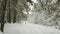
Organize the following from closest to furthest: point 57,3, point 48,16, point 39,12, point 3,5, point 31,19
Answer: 1. point 3,5
2. point 57,3
3. point 48,16
4. point 39,12
5. point 31,19

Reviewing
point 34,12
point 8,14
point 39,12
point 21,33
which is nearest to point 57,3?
point 39,12

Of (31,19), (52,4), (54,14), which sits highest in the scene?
(52,4)

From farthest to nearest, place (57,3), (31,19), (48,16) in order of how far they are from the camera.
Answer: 1. (31,19)
2. (48,16)
3. (57,3)

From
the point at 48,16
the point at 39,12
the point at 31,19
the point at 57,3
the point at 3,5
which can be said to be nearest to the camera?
the point at 3,5

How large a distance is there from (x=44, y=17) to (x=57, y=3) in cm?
171

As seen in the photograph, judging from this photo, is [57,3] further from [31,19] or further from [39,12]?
[31,19]

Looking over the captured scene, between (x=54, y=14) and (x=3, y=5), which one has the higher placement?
(x=3, y=5)

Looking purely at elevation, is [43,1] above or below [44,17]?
above

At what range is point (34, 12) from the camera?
1199 centimetres

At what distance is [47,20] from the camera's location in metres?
10.2

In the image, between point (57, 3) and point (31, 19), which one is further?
point (31, 19)

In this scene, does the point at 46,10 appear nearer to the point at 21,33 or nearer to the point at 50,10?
the point at 50,10

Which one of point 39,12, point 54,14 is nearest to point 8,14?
point 39,12

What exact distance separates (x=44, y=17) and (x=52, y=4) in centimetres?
135
